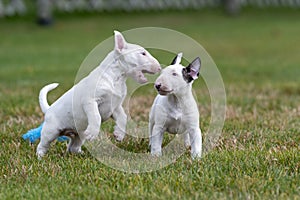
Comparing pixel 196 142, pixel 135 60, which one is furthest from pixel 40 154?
pixel 196 142

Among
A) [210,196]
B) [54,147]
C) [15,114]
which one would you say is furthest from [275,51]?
[210,196]

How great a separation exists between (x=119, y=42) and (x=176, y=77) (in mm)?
500

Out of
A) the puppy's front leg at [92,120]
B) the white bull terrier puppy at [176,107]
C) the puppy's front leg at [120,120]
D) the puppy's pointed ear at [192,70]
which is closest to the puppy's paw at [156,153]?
the white bull terrier puppy at [176,107]

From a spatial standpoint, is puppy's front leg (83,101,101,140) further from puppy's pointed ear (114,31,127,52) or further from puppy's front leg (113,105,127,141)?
puppy's pointed ear (114,31,127,52)

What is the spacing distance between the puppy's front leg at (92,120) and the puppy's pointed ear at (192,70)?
71 cm

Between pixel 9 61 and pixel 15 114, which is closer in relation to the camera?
pixel 15 114

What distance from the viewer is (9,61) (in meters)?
16.0

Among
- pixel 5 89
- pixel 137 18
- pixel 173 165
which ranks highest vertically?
pixel 173 165

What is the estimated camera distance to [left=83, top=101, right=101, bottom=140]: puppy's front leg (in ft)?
14.7

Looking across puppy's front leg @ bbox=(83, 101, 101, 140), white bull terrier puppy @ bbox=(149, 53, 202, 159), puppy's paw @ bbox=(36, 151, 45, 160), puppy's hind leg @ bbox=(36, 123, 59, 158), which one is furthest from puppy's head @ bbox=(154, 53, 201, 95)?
puppy's paw @ bbox=(36, 151, 45, 160)

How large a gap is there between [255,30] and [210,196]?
23116mm

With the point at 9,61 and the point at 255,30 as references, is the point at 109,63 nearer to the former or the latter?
the point at 9,61

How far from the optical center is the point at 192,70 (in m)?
4.48

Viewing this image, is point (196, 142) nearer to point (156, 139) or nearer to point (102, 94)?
point (156, 139)
